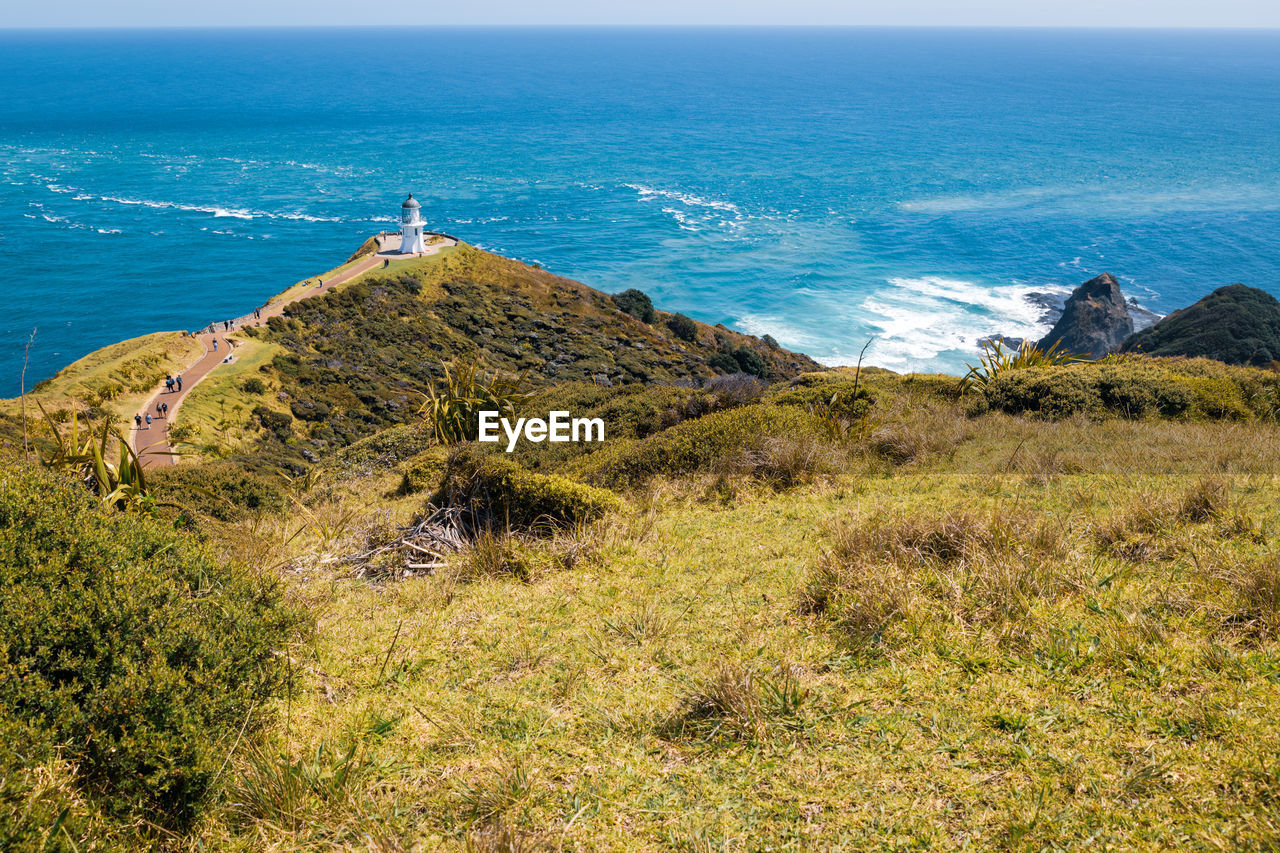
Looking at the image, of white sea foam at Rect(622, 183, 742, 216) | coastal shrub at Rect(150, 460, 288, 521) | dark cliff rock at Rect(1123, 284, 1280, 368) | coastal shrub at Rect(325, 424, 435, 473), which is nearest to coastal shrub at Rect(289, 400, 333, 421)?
coastal shrub at Rect(150, 460, 288, 521)

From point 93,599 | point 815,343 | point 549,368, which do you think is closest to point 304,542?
point 93,599

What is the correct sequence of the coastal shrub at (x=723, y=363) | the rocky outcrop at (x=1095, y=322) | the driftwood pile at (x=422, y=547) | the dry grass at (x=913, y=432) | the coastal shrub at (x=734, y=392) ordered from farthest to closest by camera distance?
the rocky outcrop at (x=1095, y=322) → the coastal shrub at (x=723, y=363) → the coastal shrub at (x=734, y=392) → the dry grass at (x=913, y=432) → the driftwood pile at (x=422, y=547)

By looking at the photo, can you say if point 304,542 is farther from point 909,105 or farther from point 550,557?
point 909,105

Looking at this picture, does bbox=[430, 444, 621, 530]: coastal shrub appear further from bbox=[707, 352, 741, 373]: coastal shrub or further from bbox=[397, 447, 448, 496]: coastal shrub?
bbox=[707, 352, 741, 373]: coastal shrub

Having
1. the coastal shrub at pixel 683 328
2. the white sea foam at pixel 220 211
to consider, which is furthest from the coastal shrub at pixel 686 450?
the white sea foam at pixel 220 211

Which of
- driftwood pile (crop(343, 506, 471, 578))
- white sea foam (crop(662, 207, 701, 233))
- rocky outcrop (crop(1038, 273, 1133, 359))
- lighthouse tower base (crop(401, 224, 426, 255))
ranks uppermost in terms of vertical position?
white sea foam (crop(662, 207, 701, 233))

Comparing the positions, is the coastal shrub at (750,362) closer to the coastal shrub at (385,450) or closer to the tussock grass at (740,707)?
the coastal shrub at (385,450)

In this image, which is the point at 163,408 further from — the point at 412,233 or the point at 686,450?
the point at 412,233

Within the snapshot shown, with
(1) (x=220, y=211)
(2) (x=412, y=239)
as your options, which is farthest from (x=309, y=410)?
(1) (x=220, y=211)
